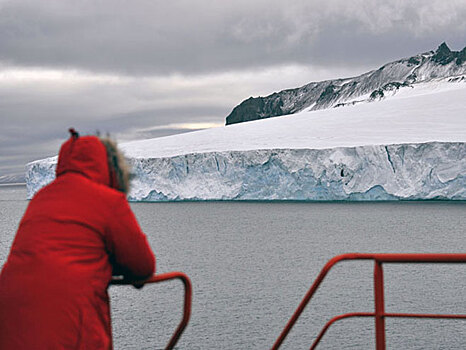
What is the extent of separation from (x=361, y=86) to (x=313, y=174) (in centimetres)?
3452

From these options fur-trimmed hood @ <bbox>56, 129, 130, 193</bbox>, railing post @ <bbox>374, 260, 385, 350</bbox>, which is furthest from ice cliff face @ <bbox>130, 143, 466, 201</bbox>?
fur-trimmed hood @ <bbox>56, 129, 130, 193</bbox>

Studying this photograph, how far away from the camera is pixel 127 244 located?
1237mm

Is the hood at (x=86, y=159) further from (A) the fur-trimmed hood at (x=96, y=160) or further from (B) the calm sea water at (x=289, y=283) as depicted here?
(B) the calm sea water at (x=289, y=283)

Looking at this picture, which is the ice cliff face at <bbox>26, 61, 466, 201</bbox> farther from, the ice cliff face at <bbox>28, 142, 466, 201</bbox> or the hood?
the hood

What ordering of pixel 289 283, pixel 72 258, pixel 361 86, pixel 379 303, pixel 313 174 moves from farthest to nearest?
pixel 361 86, pixel 313 174, pixel 289 283, pixel 379 303, pixel 72 258

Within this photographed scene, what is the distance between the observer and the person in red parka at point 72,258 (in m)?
1.16

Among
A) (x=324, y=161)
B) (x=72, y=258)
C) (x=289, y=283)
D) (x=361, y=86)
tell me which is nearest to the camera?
(x=72, y=258)

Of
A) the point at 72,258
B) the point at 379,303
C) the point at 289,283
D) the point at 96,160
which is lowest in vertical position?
the point at 289,283

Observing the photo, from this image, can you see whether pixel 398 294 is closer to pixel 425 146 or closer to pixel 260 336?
pixel 260 336

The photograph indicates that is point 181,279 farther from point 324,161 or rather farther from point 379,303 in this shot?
point 324,161

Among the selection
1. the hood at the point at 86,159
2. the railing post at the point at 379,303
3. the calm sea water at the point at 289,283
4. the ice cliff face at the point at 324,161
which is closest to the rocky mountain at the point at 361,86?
the ice cliff face at the point at 324,161

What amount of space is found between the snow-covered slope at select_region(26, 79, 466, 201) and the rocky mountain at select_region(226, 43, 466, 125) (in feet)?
58.0

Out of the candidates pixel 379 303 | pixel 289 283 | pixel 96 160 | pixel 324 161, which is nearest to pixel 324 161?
pixel 324 161

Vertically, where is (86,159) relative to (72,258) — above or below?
above
